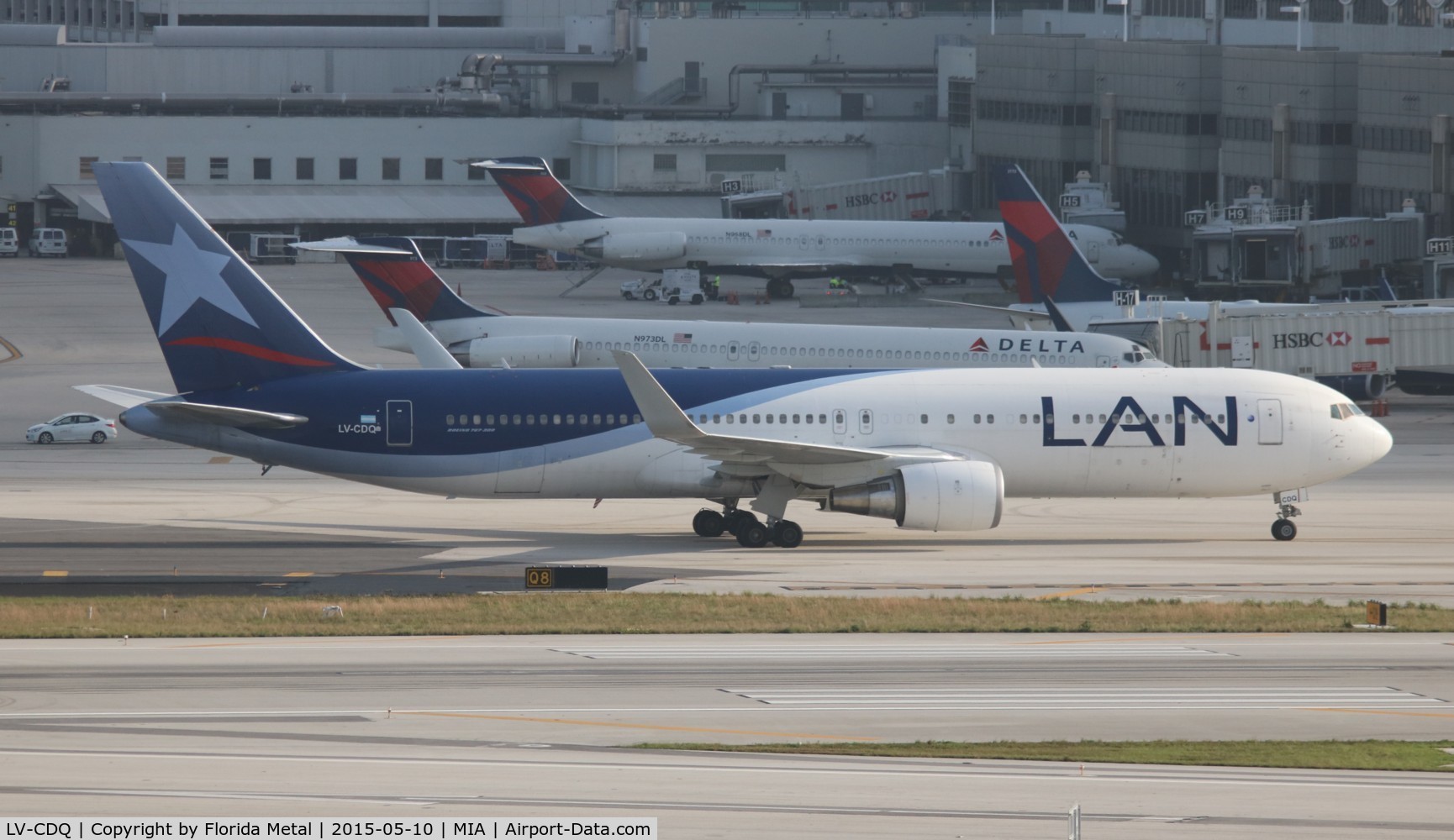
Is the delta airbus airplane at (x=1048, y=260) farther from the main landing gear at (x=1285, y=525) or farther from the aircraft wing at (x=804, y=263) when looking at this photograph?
the main landing gear at (x=1285, y=525)

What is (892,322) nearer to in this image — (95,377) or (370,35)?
(95,377)

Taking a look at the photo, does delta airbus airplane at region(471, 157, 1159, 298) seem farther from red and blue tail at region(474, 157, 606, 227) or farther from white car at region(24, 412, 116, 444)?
white car at region(24, 412, 116, 444)

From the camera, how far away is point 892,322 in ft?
273

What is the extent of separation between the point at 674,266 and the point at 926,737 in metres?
75.5

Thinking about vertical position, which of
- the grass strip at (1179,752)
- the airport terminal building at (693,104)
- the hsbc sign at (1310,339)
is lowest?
the grass strip at (1179,752)

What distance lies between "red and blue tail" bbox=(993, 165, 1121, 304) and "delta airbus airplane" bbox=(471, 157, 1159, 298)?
76.5ft

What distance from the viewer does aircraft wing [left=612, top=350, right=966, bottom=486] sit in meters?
35.6

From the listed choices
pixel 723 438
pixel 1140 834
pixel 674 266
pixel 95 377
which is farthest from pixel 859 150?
pixel 1140 834

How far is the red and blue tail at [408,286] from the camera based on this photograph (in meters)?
54.5

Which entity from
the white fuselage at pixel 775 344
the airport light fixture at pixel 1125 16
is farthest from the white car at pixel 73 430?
the airport light fixture at pixel 1125 16

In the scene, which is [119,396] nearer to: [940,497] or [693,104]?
[940,497]

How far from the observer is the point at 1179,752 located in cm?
2069

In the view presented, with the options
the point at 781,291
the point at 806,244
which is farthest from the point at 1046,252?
the point at 781,291

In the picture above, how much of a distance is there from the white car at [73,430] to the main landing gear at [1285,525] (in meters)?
35.6
